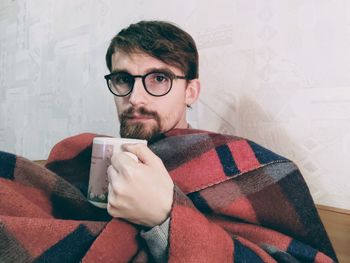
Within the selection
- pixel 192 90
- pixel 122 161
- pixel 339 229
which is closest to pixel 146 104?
pixel 192 90

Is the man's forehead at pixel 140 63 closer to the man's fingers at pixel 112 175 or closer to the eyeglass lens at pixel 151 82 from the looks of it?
the eyeglass lens at pixel 151 82

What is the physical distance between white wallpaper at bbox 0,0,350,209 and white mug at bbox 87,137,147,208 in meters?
0.38

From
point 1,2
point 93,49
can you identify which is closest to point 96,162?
point 93,49

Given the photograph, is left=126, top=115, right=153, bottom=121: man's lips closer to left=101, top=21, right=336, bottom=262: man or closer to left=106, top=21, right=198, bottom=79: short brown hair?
left=101, top=21, right=336, bottom=262: man

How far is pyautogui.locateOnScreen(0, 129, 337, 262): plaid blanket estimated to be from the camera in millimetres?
429

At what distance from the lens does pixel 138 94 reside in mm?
653

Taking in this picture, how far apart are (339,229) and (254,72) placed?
38 centimetres

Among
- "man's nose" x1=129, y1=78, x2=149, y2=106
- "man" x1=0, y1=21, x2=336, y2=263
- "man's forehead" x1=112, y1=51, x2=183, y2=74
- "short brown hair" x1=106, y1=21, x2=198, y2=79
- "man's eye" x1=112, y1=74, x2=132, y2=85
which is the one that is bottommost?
"man" x1=0, y1=21, x2=336, y2=263

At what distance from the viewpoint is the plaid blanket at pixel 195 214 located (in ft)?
1.41

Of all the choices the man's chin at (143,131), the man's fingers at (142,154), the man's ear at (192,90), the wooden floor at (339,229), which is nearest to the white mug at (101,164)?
the man's fingers at (142,154)

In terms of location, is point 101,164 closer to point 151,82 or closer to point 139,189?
point 139,189

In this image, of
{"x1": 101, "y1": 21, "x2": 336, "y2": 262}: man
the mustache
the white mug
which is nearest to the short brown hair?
{"x1": 101, "y1": 21, "x2": 336, "y2": 262}: man

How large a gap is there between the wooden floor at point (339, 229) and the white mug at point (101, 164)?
407mm

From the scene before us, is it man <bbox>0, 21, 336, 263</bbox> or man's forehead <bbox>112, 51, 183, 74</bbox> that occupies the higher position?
man's forehead <bbox>112, 51, 183, 74</bbox>
